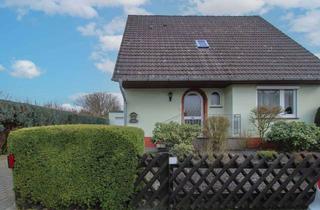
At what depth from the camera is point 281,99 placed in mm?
16438

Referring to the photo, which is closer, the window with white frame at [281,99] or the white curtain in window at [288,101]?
the window with white frame at [281,99]

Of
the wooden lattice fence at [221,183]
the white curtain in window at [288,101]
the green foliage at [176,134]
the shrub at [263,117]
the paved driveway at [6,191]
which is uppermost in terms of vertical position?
the white curtain in window at [288,101]

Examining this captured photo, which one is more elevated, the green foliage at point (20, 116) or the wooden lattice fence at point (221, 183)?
the green foliage at point (20, 116)

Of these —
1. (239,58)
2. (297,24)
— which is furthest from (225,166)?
(297,24)

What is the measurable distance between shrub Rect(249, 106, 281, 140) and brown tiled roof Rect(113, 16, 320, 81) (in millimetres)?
1354

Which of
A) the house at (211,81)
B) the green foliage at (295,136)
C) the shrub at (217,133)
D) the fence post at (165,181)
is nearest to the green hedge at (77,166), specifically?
the fence post at (165,181)

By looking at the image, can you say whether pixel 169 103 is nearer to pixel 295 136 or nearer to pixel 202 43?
pixel 202 43

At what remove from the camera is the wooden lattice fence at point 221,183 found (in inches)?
248

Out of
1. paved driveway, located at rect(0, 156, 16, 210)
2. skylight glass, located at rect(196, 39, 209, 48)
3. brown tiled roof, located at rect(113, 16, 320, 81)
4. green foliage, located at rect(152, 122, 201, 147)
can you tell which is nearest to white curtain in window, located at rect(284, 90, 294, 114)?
brown tiled roof, located at rect(113, 16, 320, 81)

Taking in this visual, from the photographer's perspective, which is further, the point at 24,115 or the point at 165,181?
the point at 24,115

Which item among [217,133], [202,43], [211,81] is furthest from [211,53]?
[217,133]

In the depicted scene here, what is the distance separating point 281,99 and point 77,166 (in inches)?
479

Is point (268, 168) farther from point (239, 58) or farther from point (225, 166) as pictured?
point (239, 58)

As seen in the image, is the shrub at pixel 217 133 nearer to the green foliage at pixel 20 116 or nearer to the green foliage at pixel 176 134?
the green foliage at pixel 176 134
